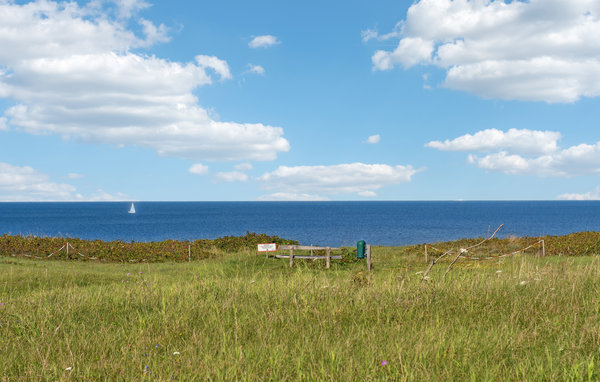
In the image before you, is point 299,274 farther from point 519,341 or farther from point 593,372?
point 593,372

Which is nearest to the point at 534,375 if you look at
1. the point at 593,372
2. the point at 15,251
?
the point at 593,372

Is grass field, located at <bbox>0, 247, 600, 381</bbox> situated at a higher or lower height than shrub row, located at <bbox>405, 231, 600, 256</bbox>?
higher

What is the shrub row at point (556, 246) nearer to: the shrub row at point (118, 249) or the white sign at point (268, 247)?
the white sign at point (268, 247)

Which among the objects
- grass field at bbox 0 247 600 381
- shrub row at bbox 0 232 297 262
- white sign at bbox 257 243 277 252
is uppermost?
grass field at bbox 0 247 600 381

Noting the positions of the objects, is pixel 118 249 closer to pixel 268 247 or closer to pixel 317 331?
pixel 268 247

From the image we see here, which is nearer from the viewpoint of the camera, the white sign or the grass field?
the grass field

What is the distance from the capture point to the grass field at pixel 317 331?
3803 millimetres

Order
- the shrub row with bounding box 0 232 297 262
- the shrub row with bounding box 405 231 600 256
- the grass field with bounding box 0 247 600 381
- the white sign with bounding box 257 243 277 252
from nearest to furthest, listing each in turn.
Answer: the grass field with bounding box 0 247 600 381 < the white sign with bounding box 257 243 277 252 < the shrub row with bounding box 405 231 600 256 < the shrub row with bounding box 0 232 297 262

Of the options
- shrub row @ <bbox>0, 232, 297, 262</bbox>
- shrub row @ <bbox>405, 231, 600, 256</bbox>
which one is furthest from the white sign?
shrub row @ <bbox>405, 231, 600, 256</bbox>

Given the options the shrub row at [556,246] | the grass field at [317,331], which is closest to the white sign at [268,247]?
the shrub row at [556,246]

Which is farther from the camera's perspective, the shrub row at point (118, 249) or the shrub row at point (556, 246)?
the shrub row at point (118, 249)

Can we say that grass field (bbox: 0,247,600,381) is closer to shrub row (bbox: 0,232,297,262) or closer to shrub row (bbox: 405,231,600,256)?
shrub row (bbox: 405,231,600,256)

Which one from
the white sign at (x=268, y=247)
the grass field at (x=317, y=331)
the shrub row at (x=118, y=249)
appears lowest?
the shrub row at (x=118, y=249)

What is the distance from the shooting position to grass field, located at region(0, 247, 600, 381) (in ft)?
12.5
